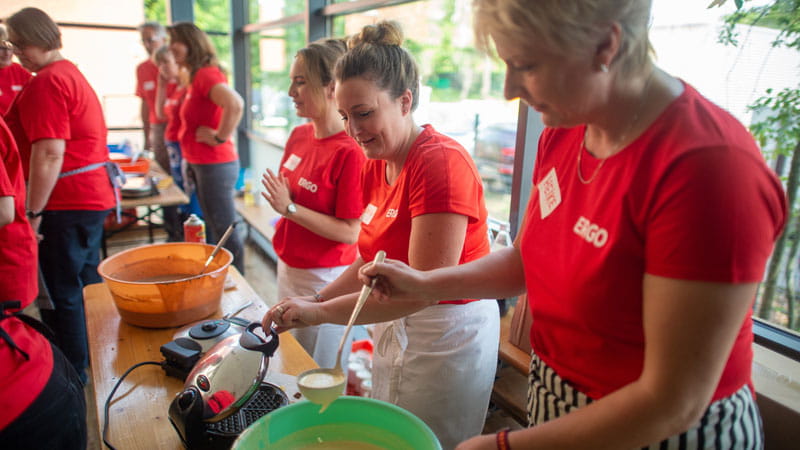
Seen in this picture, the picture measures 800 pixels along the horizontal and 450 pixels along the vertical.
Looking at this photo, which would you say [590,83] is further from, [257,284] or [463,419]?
[257,284]

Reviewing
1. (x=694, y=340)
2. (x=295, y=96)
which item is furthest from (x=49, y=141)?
(x=694, y=340)

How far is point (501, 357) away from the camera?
1805 millimetres

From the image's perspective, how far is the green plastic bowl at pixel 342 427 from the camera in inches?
34.1

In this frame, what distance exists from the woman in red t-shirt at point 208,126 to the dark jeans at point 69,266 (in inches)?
42.2

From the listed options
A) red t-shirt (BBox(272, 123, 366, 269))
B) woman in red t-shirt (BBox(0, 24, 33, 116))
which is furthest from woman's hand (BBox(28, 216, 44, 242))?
woman in red t-shirt (BBox(0, 24, 33, 116))

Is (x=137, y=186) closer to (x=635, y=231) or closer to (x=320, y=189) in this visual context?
(x=320, y=189)

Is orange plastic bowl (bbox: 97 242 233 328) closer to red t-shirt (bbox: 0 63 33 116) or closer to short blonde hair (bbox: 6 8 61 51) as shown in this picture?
short blonde hair (bbox: 6 8 61 51)

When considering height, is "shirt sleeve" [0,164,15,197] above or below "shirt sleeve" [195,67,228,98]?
below

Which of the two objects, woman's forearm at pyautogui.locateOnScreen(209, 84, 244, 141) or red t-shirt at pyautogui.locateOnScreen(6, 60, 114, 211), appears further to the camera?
woman's forearm at pyautogui.locateOnScreen(209, 84, 244, 141)

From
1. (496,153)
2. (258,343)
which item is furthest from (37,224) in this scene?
(496,153)

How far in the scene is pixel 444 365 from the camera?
4.33 ft

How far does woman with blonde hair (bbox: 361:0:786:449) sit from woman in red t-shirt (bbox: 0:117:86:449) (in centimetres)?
93

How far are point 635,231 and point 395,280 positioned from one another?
1.51ft

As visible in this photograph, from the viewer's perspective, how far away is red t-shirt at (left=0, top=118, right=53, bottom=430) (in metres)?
1.02
